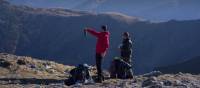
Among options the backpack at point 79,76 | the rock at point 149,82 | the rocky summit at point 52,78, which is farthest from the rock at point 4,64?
the rock at point 149,82

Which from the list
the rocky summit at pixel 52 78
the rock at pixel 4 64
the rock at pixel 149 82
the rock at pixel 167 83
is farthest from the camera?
the rock at pixel 4 64

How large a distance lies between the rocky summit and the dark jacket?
123cm

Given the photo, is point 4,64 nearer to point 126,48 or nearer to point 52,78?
point 52,78

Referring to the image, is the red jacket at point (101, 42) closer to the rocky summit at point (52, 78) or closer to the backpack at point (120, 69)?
the rocky summit at point (52, 78)

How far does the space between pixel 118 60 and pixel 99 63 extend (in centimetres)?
283

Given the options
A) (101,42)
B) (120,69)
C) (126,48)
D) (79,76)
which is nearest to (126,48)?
(126,48)

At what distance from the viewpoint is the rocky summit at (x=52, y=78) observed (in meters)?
19.2

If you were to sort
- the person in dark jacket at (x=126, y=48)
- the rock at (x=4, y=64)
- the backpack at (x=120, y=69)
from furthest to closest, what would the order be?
the rock at (x=4, y=64)
the person in dark jacket at (x=126, y=48)
the backpack at (x=120, y=69)

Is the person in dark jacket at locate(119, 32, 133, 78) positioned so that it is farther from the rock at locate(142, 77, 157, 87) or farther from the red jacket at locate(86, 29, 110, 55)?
the rock at locate(142, 77, 157, 87)

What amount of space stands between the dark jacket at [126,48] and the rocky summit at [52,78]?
123 cm

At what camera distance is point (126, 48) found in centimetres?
2462

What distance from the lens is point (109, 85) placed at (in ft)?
64.2

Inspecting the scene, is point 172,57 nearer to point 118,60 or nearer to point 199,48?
point 199,48

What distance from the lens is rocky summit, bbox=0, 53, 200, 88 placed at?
1916 centimetres
